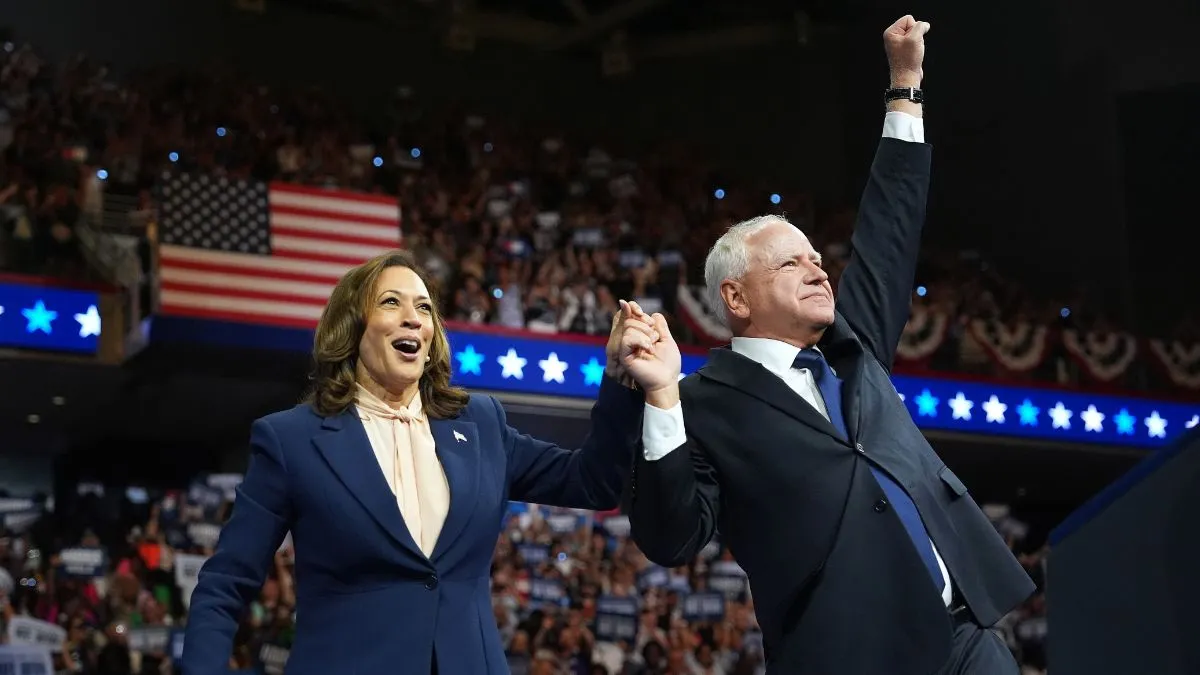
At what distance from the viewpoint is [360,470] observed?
2.68 meters

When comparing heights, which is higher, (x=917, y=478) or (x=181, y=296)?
(x=181, y=296)

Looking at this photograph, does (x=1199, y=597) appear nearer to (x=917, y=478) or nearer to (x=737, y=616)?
(x=917, y=478)

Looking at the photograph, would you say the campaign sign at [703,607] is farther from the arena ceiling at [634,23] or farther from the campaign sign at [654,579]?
the arena ceiling at [634,23]

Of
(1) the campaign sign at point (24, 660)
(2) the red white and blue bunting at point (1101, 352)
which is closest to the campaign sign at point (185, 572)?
(1) the campaign sign at point (24, 660)

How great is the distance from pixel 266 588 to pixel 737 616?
279 centimetres

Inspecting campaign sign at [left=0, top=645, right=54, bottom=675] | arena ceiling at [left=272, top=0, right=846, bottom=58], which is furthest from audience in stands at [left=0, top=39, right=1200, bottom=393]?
campaign sign at [left=0, top=645, right=54, bottom=675]

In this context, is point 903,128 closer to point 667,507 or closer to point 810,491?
point 810,491

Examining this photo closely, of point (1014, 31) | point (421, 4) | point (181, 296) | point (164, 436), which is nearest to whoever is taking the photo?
point (181, 296)

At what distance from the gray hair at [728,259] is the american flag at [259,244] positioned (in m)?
7.71

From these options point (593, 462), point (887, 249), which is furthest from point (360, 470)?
point (887, 249)

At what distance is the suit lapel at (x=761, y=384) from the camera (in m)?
2.84

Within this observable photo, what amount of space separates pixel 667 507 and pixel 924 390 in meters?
10.6

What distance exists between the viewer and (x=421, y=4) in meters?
18.5

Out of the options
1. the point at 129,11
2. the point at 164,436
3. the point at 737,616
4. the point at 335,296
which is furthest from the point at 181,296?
the point at 335,296
